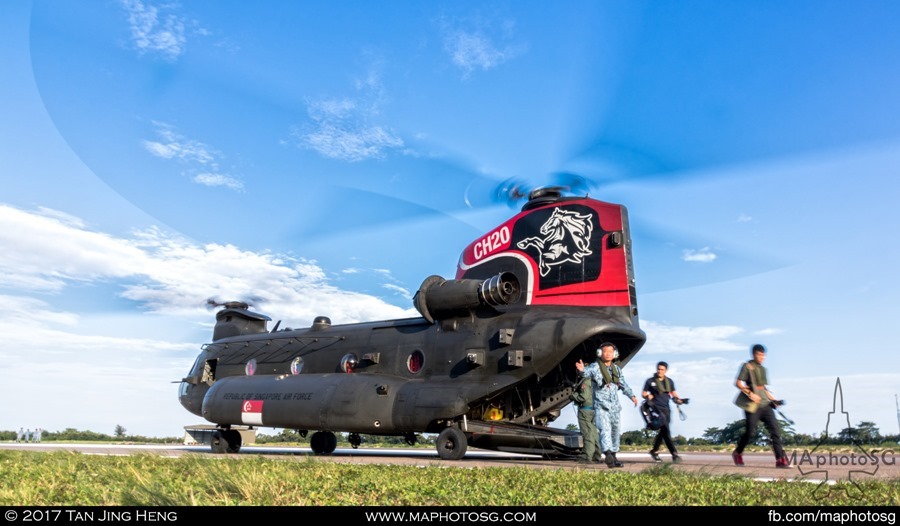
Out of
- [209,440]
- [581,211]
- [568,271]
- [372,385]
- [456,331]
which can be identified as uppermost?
[581,211]

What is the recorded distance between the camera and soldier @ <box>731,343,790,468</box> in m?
10.1

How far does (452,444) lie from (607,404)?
3810 millimetres

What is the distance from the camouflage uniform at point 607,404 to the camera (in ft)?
36.3

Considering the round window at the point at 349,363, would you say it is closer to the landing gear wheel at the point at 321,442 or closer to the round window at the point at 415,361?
the round window at the point at 415,361

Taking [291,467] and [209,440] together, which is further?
[209,440]

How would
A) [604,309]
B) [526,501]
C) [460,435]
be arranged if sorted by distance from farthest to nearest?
[604,309]
[460,435]
[526,501]

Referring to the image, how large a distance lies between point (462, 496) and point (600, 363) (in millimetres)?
6190

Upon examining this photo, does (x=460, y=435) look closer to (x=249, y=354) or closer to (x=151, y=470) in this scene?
(x=151, y=470)

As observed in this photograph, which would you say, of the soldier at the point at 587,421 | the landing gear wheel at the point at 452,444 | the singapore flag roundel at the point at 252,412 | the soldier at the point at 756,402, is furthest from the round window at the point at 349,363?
the soldier at the point at 756,402

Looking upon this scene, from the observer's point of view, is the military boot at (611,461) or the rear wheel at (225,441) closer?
the military boot at (611,461)

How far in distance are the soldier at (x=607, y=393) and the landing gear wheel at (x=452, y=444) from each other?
3275mm
